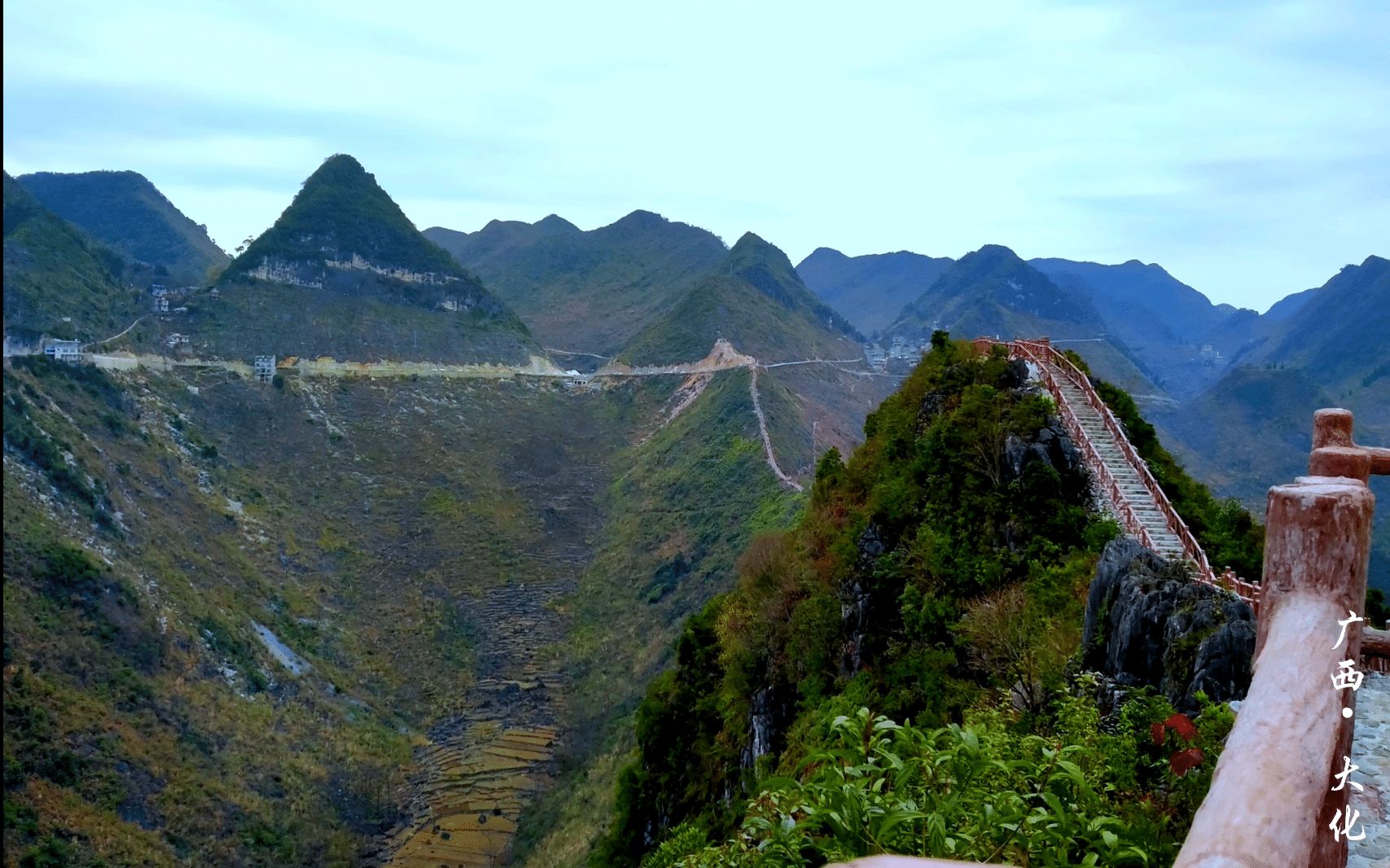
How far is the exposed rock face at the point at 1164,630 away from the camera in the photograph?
641cm

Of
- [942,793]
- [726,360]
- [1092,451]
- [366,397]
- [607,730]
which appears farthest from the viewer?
[726,360]

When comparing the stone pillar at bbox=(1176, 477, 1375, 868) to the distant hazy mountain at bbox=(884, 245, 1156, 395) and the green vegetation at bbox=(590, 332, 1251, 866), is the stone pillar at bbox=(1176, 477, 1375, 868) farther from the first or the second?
→ the distant hazy mountain at bbox=(884, 245, 1156, 395)

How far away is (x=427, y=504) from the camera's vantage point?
47.3 metres

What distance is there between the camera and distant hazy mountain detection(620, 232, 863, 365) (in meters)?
76.6

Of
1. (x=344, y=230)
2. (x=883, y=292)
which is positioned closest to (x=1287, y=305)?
(x=883, y=292)

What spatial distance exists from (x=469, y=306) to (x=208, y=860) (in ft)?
197

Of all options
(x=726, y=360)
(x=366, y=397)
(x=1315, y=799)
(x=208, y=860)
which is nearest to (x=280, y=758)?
(x=208, y=860)

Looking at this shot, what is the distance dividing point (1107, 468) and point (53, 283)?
181ft

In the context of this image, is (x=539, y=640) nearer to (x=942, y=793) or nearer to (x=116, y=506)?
(x=116, y=506)

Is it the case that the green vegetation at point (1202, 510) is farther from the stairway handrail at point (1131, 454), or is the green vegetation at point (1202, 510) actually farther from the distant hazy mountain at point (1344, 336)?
the distant hazy mountain at point (1344, 336)

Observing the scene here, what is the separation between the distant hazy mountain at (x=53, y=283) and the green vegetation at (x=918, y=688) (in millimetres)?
37786

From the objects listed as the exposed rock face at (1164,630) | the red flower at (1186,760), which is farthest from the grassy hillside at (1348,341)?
the red flower at (1186,760)

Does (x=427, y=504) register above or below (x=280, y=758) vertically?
above

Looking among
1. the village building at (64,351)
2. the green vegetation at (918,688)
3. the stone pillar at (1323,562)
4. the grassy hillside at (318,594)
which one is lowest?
the grassy hillside at (318,594)
